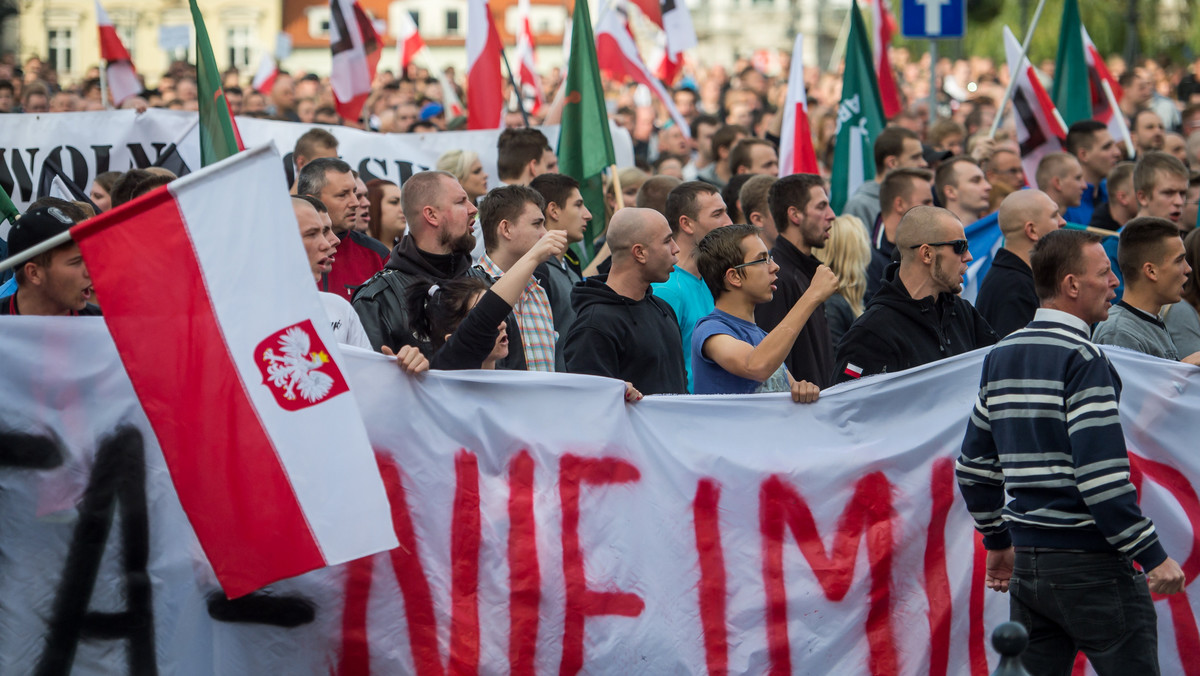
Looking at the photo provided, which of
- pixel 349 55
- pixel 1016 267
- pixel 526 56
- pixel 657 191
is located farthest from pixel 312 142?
pixel 526 56

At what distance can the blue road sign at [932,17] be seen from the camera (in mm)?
12133

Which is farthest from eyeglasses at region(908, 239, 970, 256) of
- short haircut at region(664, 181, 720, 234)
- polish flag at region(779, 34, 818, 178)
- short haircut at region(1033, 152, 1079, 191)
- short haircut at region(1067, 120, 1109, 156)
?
short haircut at region(1067, 120, 1109, 156)

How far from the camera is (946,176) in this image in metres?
9.17

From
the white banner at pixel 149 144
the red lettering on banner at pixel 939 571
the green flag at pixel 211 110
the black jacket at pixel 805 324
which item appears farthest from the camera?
the white banner at pixel 149 144

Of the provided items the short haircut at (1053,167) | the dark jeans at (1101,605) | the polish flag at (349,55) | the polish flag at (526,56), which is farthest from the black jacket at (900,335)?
the polish flag at (526,56)

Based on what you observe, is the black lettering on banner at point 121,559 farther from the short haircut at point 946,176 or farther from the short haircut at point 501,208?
the short haircut at point 946,176

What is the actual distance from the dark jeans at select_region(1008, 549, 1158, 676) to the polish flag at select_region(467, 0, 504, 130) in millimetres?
6818

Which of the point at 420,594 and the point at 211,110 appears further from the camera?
the point at 211,110

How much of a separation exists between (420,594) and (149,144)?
5475 mm

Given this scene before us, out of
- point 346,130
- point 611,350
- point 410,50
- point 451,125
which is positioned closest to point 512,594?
point 611,350

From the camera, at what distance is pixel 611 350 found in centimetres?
559

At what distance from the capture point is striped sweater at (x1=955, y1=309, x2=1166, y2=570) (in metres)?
4.17

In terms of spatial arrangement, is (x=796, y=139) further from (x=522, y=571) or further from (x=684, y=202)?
(x=522, y=571)

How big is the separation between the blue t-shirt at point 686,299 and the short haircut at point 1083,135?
5.33 metres
